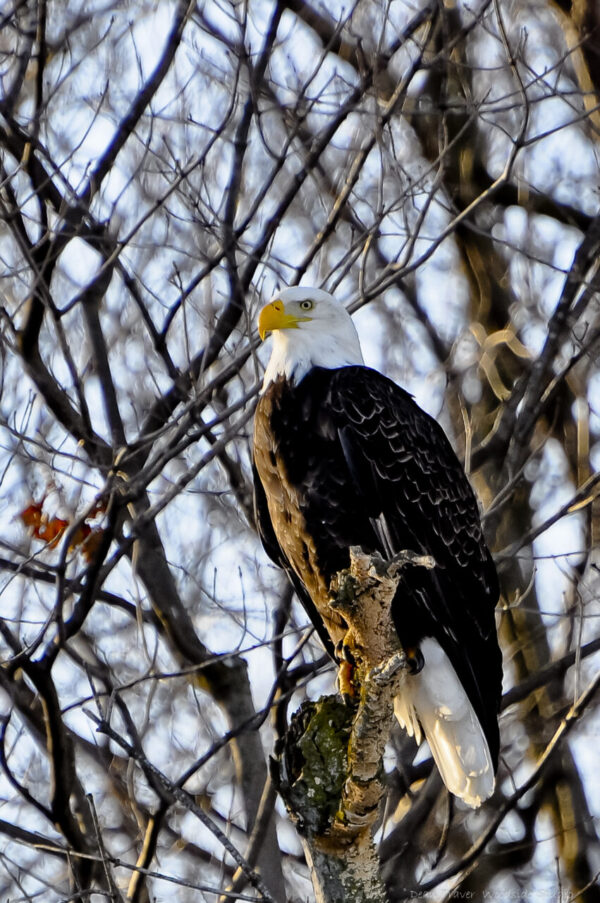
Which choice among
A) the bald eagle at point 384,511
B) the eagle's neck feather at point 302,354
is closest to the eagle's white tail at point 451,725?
the bald eagle at point 384,511

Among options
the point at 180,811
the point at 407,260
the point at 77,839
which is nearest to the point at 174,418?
the point at 407,260

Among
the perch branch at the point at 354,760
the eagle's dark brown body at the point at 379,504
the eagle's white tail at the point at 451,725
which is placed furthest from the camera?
the eagle's white tail at the point at 451,725

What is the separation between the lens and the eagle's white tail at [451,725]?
4.80 meters

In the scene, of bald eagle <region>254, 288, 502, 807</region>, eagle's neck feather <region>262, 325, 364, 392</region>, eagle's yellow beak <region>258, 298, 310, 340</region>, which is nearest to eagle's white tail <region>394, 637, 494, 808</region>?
bald eagle <region>254, 288, 502, 807</region>

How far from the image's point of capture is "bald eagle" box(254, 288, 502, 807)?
4.62 meters

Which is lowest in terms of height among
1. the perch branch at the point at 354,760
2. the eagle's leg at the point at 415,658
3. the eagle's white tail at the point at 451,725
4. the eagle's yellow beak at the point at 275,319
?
the perch branch at the point at 354,760

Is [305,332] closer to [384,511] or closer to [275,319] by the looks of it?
[275,319]

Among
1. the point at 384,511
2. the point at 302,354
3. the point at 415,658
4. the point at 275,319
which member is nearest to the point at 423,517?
the point at 384,511

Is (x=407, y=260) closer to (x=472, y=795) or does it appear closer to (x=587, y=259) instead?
(x=587, y=259)

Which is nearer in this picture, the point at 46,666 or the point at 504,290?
the point at 46,666

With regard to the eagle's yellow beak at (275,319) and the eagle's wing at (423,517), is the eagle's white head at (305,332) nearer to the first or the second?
the eagle's yellow beak at (275,319)

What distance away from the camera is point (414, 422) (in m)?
4.86

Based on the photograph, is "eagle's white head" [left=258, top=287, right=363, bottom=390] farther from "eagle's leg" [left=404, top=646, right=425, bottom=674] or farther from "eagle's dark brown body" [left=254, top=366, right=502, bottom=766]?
"eagle's leg" [left=404, top=646, right=425, bottom=674]

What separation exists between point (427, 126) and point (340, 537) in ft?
13.9
